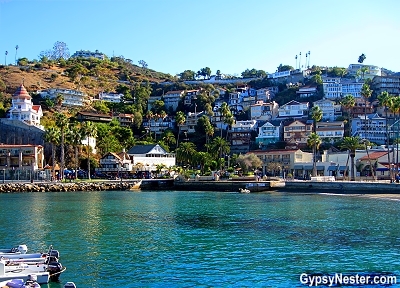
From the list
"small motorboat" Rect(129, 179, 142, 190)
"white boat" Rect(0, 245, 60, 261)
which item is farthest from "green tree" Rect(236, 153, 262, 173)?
"white boat" Rect(0, 245, 60, 261)

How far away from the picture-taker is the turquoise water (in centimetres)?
2402

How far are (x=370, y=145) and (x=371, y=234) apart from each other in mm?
91432

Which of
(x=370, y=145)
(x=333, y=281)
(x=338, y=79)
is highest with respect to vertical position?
(x=338, y=79)

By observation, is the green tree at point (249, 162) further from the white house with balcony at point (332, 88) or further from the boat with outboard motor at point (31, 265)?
the boat with outboard motor at point (31, 265)

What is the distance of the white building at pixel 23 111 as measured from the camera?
126m

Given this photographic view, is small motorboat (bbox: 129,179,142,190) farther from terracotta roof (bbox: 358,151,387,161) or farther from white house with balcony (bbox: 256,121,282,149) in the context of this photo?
white house with balcony (bbox: 256,121,282,149)

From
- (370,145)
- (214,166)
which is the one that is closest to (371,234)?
(214,166)

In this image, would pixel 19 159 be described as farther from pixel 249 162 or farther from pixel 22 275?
pixel 22 275

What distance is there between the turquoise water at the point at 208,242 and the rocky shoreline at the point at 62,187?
37526 mm

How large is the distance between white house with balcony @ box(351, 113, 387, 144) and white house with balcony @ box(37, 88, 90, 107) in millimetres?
90571

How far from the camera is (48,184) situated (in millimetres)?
93188

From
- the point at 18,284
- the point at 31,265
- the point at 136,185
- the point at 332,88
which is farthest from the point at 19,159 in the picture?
the point at 332,88

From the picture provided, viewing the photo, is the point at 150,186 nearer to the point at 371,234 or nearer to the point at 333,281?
the point at 371,234

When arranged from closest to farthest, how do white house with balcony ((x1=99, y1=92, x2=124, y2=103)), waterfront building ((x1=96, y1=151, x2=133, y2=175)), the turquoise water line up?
the turquoise water < waterfront building ((x1=96, y1=151, x2=133, y2=175)) < white house with balcony ((x1=99, y1=92, x2=124, y2=103))
